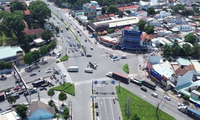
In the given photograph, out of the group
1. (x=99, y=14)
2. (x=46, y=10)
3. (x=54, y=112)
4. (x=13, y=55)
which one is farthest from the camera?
(x=99, y=14)

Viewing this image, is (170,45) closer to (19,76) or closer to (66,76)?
(66,76)

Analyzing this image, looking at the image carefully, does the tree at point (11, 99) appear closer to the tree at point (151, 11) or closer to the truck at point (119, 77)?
the truck at point (119, 77)

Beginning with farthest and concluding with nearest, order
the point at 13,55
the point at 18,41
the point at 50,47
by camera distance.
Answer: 1. the point at 18,41
2. the point at 50,47
3. the point at 13,55

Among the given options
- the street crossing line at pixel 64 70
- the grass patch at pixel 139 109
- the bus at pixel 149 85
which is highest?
the street crossing line at pixel 64 70

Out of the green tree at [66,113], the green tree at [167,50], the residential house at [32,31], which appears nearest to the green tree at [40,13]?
the residential house at [32,31]

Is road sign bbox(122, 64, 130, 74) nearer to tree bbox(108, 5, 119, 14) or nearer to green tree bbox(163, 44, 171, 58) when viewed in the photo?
green tree bbox(163, 44, 171, 58)

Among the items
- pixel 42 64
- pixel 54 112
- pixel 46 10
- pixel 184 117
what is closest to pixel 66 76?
pixel 42 64

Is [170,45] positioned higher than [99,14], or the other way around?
[99,14]
